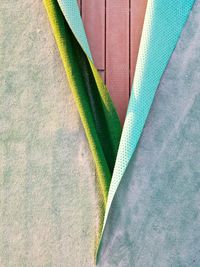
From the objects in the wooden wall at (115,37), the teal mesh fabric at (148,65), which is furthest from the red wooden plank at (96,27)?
the teal mesh fabric at (148,65)

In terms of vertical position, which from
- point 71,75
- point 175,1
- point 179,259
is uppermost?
point 175,1

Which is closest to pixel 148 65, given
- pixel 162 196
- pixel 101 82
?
pixel 101 82

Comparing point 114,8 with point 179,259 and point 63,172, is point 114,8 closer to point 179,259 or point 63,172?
point 63,172

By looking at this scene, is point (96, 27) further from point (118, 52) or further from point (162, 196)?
point (162, 196)

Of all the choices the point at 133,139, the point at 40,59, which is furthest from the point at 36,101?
the point at 133,139

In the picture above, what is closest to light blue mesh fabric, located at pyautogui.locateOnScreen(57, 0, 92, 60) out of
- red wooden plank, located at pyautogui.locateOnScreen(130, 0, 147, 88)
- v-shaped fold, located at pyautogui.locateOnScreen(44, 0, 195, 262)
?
v-shaped fold, located at pyautogui.locateOnScreen(44, 0, 195, 262)

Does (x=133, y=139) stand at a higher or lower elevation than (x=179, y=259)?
higher
